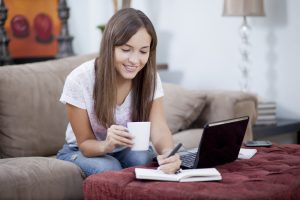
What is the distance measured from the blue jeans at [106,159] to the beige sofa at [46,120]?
4 cm

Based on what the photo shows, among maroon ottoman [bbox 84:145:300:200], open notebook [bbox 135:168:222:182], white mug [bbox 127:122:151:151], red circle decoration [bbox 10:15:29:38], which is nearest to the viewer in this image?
maroon ottoman [bbox 84:145:300:200]

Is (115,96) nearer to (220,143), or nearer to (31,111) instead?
(220,143)

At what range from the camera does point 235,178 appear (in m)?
2.12

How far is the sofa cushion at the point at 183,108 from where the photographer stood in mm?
3486

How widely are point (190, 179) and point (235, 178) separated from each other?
0.16 metres

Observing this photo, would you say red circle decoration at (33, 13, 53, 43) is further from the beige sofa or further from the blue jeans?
the blue jeans

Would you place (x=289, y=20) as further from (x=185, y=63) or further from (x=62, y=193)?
(x=62, y=193)

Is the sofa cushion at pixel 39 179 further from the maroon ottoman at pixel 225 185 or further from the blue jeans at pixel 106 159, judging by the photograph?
the maroon ottoman at pixel 225 185

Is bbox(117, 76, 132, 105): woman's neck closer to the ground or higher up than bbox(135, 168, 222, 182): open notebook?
higher up

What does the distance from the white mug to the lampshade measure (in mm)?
1770

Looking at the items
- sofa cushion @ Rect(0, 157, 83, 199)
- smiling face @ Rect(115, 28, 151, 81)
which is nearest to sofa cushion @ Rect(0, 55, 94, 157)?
sofa cushion @ Rect(0, 157, 83, 199)

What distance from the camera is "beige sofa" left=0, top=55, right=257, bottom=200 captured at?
257 centimetres

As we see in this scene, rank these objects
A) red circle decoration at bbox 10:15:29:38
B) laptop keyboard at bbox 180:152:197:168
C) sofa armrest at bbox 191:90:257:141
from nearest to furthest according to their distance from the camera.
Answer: laptop keyboard at bbox 180:152:197:168 → sofa armrest at bbox 191:90:257:141 → red circle decoration at bbox 10:15:29:38

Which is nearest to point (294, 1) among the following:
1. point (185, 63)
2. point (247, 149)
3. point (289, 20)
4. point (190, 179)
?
point (289, 20)
